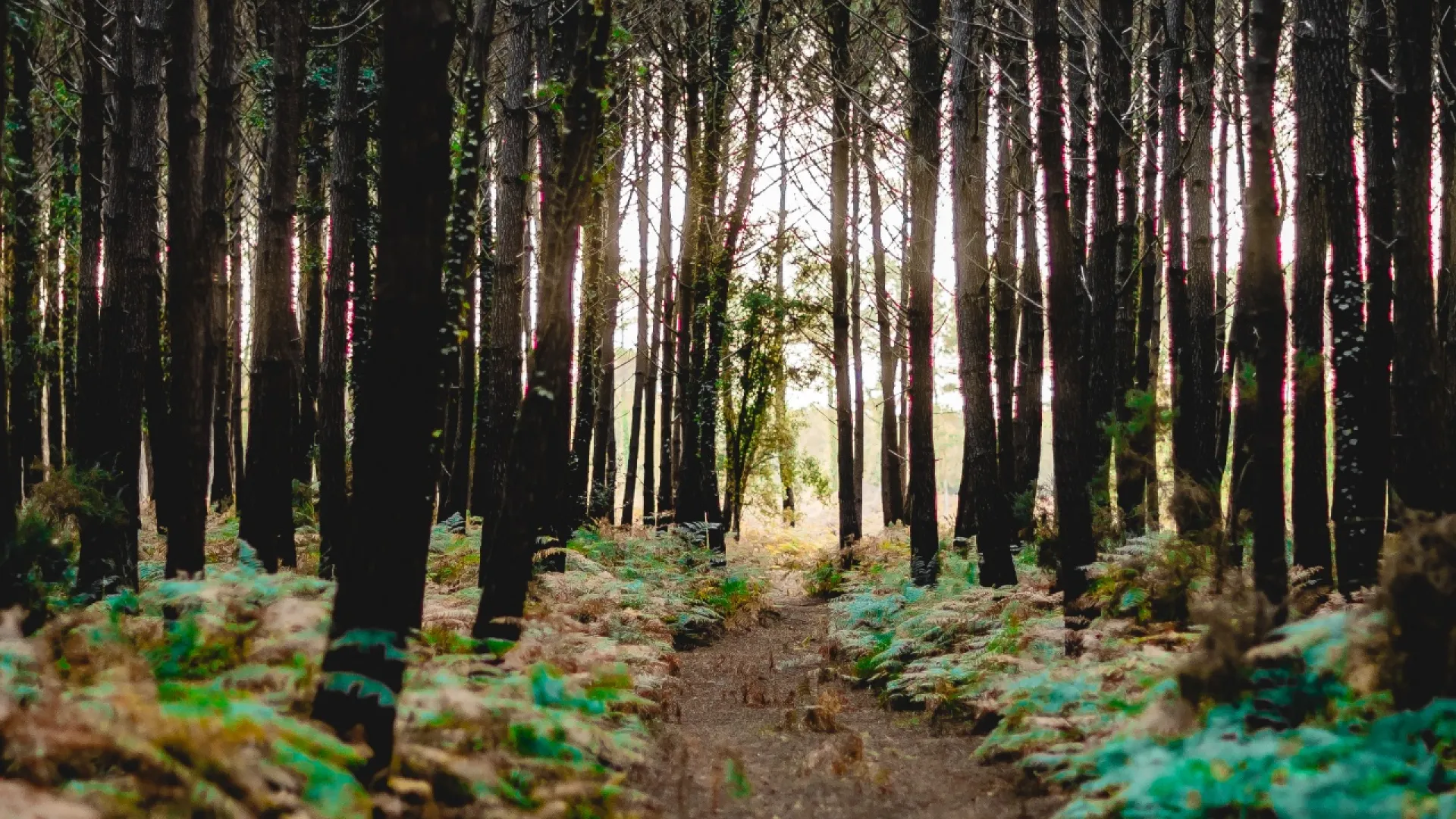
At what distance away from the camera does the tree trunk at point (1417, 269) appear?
8039mm

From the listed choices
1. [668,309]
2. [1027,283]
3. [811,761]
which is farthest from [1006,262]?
[811,761]

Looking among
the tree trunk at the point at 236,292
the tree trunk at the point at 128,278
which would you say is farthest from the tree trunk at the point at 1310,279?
the tree trunk at the point at 236,292

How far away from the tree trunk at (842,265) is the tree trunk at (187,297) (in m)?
11.1

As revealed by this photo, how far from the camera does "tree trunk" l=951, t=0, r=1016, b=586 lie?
11289mm

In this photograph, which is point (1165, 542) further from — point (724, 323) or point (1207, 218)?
point (724, 323)

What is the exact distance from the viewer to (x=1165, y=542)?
7.00 metres

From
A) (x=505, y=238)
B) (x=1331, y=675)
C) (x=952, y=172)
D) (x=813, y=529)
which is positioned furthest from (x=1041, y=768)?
(x=813, y=529)

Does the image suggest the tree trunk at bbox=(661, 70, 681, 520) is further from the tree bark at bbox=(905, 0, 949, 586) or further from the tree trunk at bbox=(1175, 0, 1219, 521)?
the tree trunk at bbox=(1175, 0, 1219, 521)

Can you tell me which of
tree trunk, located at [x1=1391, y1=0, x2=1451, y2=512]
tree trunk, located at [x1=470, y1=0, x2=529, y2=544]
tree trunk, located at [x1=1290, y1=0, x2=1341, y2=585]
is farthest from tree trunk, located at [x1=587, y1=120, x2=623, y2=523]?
tree trunk, located at [x1=1391, y1=0, x2=1451, y2=512]

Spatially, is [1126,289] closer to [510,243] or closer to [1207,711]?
[510,243]

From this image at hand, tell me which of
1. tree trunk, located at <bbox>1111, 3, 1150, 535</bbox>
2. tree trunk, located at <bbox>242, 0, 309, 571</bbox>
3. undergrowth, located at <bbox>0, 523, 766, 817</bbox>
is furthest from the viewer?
tree trunk, located at <bbox>1111, 3, 1150, 535</bbox>

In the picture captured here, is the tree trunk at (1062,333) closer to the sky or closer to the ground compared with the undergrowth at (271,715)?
closer to the sky

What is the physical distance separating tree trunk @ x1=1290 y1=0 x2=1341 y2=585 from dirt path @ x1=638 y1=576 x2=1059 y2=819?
398 centimetres

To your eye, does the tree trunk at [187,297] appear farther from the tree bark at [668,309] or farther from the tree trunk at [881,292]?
the tree trunk at [881,292]
